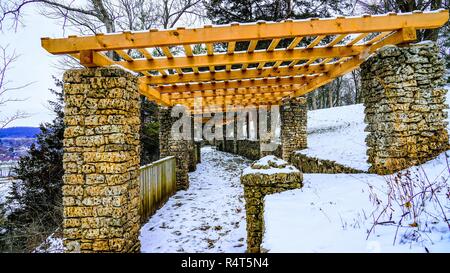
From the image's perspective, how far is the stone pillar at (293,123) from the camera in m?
10.2

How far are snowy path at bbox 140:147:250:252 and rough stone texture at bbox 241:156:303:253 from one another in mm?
507

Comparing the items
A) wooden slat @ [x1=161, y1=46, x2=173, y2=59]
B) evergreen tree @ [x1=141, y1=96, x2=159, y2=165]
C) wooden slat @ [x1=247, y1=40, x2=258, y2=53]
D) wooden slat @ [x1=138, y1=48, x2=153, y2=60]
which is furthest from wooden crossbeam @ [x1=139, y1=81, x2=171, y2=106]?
evergreen tree @ [x1=141, y1=96, x2=159, y2=165]

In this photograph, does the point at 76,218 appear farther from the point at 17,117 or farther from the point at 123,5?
the point at 123,5

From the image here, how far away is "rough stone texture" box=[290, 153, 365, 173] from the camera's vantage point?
6.44m

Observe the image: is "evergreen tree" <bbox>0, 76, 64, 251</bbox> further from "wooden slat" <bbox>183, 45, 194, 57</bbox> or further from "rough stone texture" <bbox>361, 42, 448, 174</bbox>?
"rough stone texture" <bbox>361, 42, 448, 174</bbox>

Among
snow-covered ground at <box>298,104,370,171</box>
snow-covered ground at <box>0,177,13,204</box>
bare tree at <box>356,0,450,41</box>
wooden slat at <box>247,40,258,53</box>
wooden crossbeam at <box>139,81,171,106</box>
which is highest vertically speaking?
bare tree at <box>356,0,450,41</box>

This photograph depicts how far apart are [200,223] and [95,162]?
9.77 ft

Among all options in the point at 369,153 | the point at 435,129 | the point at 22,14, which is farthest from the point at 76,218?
the point at 22,14

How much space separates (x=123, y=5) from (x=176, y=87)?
364 inches

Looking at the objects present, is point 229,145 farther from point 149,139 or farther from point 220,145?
point 149,139

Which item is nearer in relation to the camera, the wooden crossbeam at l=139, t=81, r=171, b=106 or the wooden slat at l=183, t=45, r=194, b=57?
the wooden slat at l=183, t=45, r=194, b=57

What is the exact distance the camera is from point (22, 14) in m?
9.95

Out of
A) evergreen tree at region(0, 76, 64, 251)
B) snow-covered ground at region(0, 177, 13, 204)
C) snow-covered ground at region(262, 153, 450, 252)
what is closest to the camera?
snow-covered ground at region(262, 153, 450, 252)
